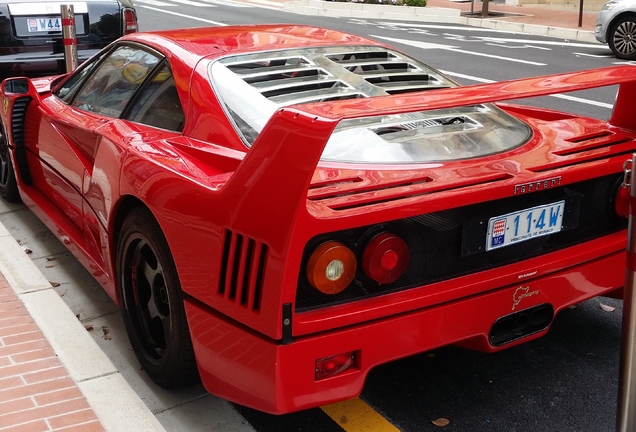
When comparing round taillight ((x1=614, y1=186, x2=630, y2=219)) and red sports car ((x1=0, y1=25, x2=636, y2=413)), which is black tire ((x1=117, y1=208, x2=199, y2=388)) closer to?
red sports car ((x1=0, y1=25, x2=636, y2=413))

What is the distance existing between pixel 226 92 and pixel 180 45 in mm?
531

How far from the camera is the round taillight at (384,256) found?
2691 millimetres

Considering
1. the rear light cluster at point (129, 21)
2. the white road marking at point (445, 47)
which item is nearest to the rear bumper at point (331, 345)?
the rear light cluster at point (129, 21)

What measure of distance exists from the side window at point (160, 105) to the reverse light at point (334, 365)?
132cm

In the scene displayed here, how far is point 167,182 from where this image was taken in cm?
308

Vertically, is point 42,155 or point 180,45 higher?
point 180,45

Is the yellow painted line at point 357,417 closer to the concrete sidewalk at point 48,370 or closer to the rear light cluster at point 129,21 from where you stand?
the concrete sidewalk at point 48,370

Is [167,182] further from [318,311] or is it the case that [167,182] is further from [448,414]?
[448,414]

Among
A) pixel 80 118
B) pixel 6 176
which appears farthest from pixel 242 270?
pixel 6 176

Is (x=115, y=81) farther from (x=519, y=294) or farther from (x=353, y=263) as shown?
(x=519, y=294)

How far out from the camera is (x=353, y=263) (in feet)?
8.82

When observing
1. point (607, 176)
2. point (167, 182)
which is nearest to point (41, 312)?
point (167, 182)

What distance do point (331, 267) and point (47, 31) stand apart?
21.9ft

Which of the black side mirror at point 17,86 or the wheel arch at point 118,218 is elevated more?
the black side mirror at point 17,86
